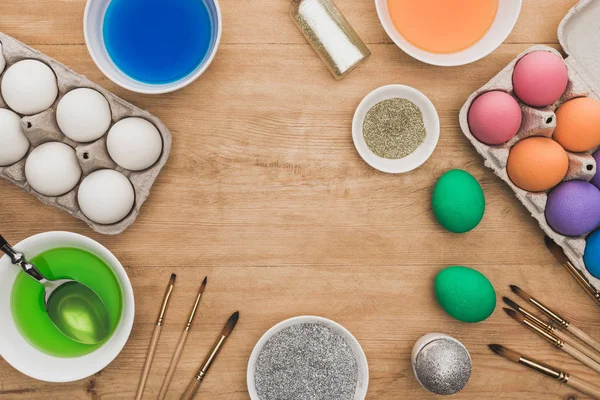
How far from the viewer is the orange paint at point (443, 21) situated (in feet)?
2.95

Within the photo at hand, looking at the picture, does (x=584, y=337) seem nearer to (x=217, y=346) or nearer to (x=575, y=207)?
(x=575, y=207)

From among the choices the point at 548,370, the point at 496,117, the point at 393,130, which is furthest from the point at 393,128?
the point at 548,370

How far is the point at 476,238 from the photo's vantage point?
946mm

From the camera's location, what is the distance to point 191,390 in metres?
0.91

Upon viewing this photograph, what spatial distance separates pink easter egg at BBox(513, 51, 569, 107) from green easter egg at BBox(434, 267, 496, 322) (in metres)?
0.31

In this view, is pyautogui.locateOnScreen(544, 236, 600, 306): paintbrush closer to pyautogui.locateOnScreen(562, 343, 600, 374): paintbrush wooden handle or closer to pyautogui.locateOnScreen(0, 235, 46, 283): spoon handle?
pyautogui.locateOnScreen(562, 343, 600, 374): paintbrush wooden handle

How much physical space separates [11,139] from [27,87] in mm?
86

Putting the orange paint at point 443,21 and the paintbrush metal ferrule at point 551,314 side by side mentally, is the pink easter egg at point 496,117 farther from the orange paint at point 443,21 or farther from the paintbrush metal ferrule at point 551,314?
the paintbrush metal ferrule at point 551,314

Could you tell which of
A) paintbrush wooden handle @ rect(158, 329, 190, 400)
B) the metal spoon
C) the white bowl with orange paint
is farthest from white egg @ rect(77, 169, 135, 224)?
the white bowl with orange paint

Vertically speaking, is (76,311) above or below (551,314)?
above

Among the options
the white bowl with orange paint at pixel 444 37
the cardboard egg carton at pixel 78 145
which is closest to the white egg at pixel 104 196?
the cardboard egg carton at pixel 78 145

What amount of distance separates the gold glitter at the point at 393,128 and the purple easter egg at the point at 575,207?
0.25 m

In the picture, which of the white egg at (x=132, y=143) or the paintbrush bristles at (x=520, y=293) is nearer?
the white egg at (x=132, y=143)

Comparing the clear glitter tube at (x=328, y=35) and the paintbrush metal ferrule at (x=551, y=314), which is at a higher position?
the clear glitter tube at (x=328, y=35)
